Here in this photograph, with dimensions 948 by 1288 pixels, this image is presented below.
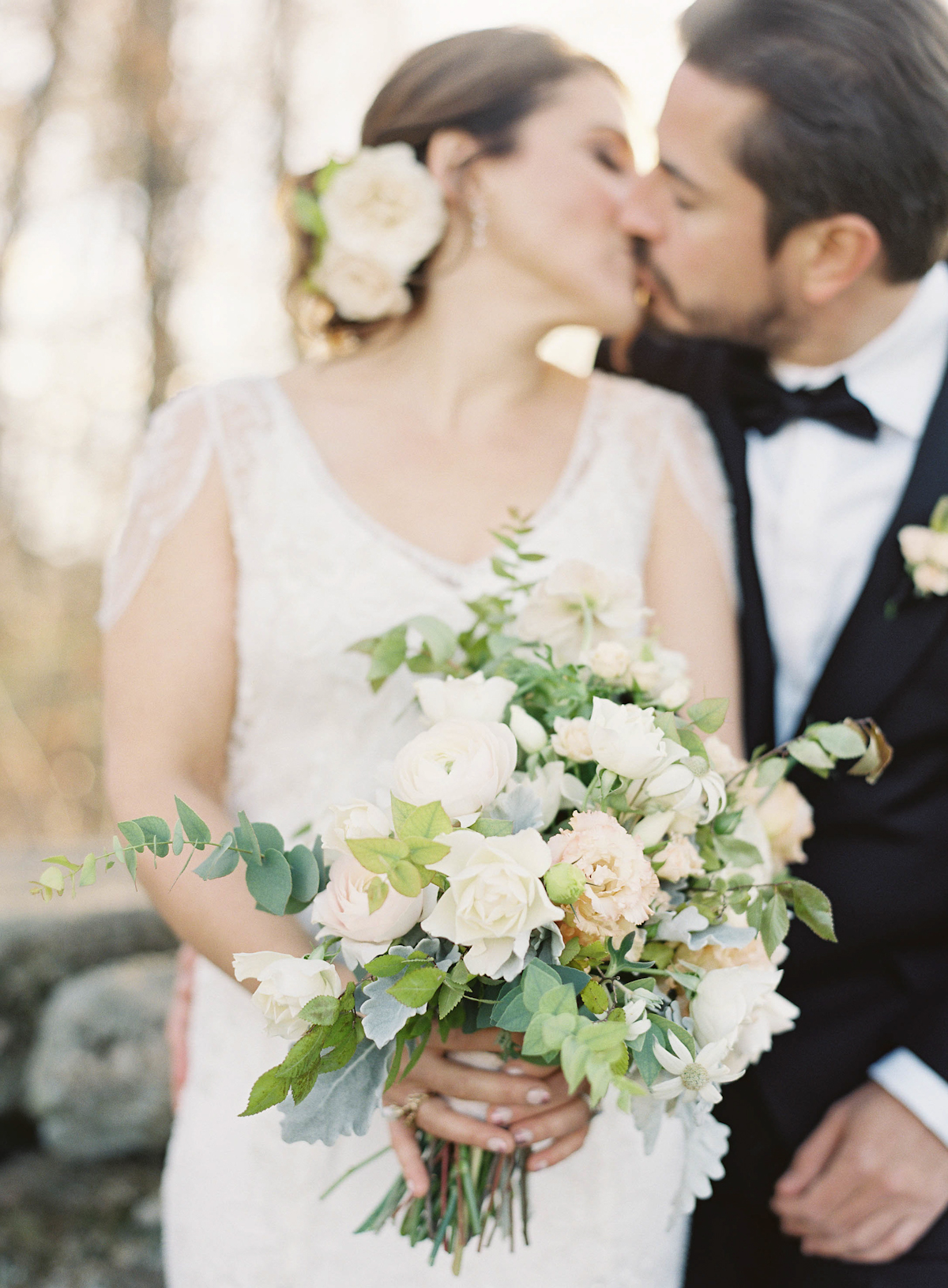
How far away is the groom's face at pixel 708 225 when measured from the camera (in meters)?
2.13

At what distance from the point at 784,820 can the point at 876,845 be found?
47cm

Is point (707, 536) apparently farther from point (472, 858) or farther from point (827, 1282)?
point (827, 1282)

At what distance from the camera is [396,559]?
6.23 ft

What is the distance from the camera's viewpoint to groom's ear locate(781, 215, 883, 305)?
212cm

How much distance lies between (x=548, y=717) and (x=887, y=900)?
0.96 metres

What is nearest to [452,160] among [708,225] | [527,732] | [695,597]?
[708,225]

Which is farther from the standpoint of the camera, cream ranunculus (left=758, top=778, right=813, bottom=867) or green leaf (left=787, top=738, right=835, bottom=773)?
cream ranunculus (left=758, top=778, right=813, bottom=867)

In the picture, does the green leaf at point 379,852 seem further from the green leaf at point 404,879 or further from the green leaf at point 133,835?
the green leaf at point 133,835

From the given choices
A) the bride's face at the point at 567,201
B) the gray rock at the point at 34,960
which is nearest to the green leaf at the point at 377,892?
the bride's face at the point at 567,201

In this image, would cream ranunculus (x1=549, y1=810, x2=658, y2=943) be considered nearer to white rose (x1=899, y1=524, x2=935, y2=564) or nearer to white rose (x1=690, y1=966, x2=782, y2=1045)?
white rose (x1=690, y1=966, x2=782, y2=1045)

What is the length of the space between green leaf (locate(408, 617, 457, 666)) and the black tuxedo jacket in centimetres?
73

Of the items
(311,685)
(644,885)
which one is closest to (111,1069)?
(311,685)

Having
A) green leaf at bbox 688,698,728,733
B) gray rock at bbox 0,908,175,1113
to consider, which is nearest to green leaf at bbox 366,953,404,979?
green leaf at bbox 688,698,728,733

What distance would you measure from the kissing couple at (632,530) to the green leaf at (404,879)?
2.22 feet
